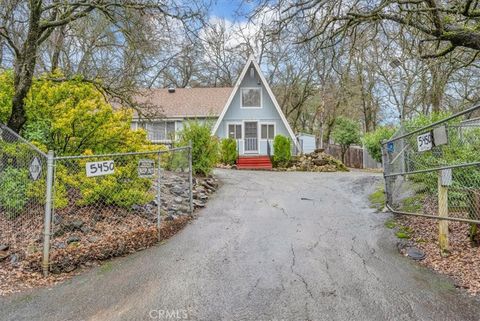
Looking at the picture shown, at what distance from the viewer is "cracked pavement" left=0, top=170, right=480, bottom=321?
3627 mm

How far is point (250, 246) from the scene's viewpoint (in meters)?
5.69

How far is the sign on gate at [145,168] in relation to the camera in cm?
625

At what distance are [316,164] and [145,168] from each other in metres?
12.6

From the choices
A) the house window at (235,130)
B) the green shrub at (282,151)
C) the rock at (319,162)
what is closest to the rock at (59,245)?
the green shrub at (282,151)

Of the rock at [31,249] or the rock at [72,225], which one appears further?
the rock at [72,225]

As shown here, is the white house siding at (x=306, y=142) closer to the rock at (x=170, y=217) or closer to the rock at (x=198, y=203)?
the rock at (x=198, y=203)

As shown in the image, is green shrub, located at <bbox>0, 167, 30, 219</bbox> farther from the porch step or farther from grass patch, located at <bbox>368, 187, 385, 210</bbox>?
the porch step

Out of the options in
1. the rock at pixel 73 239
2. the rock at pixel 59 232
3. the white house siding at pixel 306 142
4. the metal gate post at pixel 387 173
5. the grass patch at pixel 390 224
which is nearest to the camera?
the rock at pixel 73 239

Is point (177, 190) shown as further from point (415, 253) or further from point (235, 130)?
point (235, 130)

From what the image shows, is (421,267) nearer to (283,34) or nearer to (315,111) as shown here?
(283,34)

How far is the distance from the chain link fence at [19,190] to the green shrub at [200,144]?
16.6 feet

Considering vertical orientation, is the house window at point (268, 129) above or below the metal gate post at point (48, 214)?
above

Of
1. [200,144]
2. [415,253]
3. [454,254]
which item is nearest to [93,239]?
[415,253]

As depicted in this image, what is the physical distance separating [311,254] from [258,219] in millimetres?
2232
